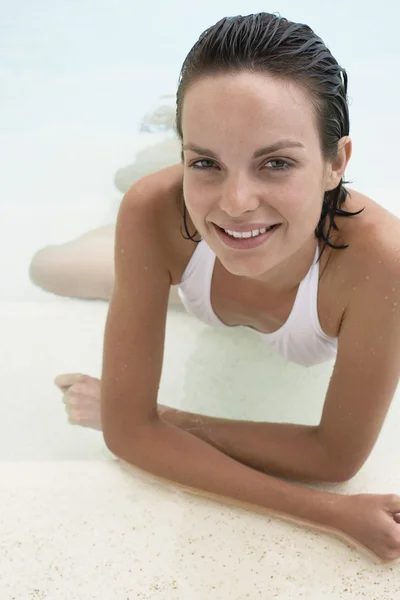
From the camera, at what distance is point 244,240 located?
112cm

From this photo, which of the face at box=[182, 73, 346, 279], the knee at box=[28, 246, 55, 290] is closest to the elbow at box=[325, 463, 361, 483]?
the face at box=[182, 73, 346, 279]

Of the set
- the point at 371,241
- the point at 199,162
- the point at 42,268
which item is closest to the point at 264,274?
the point at 371,241

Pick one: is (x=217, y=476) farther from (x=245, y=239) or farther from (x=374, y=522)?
(x=245, y=239)

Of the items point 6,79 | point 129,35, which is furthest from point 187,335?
point 129,35

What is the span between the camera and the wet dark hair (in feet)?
3.36

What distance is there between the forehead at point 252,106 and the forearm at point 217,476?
0.67 m

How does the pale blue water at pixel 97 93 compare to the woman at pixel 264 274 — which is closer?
the woman at pixel 264 274

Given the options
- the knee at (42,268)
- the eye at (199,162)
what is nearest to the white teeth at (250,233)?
the eye at (199,162)

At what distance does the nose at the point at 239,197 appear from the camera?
1041 mm

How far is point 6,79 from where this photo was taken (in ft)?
12.2

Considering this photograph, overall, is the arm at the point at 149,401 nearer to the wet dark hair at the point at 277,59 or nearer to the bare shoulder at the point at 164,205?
the bare shoulder at the point at 164,205

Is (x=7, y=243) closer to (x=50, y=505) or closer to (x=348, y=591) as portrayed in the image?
(x=50, y=505)

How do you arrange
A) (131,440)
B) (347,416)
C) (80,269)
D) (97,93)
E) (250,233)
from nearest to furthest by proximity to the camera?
1. (250,233)
2. (347,416)
3. (131,440)
4. (80,269)
5. (97,93)

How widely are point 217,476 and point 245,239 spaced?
1.72 ft
